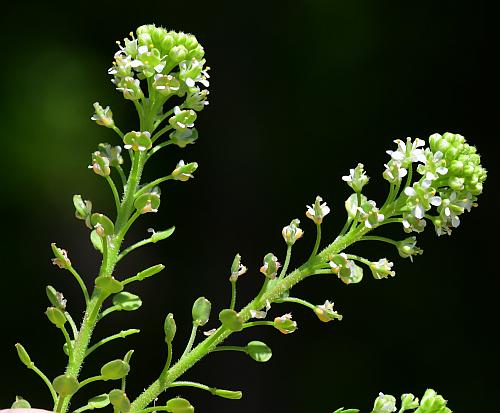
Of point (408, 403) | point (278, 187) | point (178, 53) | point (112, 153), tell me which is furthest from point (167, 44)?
point (278, 187)

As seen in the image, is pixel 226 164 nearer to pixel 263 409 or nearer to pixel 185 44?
pixel 263 409

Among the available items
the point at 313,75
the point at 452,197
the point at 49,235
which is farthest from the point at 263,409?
the point at 452,197

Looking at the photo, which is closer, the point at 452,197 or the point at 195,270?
the point at 452,197

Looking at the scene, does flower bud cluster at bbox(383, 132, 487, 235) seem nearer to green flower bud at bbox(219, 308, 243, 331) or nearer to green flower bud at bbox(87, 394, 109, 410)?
green flower bud at bbox(219, 308, 243, 331)

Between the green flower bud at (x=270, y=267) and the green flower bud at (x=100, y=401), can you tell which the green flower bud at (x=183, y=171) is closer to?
the green flower bud at (x=270, y=267)

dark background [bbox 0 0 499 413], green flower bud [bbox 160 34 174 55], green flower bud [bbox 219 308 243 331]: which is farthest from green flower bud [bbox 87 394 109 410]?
dark background [bbox 0 0 499 413]

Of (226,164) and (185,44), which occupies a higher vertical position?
(226,164)

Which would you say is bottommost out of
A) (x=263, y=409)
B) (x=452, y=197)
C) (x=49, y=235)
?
(x=452, y=197)

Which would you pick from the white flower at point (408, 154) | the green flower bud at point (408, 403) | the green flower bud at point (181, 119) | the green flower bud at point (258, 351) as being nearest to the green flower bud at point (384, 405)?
the green flower bud at point (408, 403)
